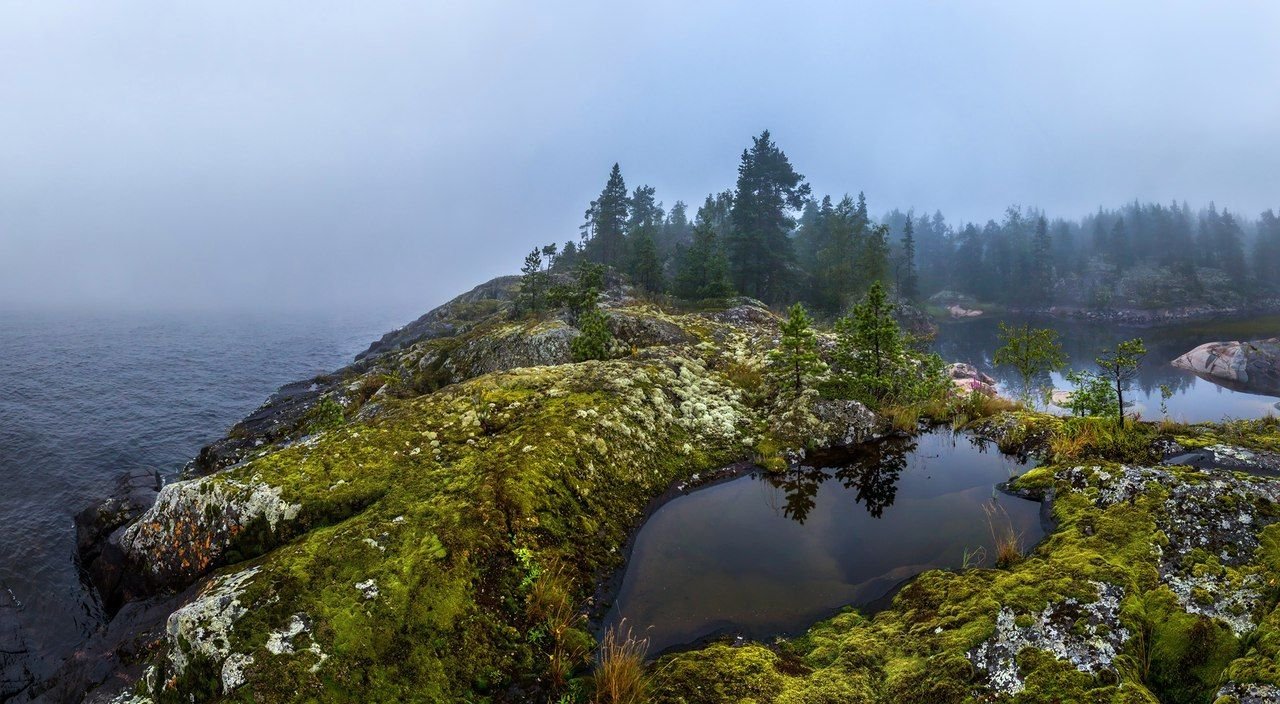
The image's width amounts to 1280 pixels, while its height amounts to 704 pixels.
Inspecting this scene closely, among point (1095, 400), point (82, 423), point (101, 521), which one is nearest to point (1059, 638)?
point (1095, 400)

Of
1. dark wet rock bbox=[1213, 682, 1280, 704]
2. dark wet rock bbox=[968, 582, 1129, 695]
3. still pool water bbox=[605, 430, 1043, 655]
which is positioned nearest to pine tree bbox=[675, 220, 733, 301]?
still pool water bbox=[605, 430, 1043, 655]

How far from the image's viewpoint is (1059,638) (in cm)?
537

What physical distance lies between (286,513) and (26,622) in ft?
35.4

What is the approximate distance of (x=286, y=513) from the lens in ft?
26.1

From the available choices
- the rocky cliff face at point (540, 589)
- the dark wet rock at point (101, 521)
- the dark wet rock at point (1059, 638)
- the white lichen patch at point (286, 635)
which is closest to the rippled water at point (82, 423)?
the dark wet rock at point (101, 521)

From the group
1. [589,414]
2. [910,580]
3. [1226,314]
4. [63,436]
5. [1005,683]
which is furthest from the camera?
[1226,314]

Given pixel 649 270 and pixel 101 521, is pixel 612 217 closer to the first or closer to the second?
pixel 649 270

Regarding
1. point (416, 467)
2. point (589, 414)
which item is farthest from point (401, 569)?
point (589, 414)

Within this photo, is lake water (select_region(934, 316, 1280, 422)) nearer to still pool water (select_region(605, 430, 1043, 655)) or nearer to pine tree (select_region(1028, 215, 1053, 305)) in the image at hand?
still pool water (select_region(605, 430, 1043, 655))

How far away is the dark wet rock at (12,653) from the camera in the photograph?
32.1ft

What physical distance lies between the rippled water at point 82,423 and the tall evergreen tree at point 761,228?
150 feet

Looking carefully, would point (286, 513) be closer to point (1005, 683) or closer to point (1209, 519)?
point (1005, 683)

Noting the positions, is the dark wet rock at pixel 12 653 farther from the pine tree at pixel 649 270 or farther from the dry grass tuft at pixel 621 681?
the pine tree at pixel 649 270

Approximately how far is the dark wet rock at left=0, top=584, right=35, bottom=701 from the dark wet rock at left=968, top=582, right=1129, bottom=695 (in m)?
16.7
